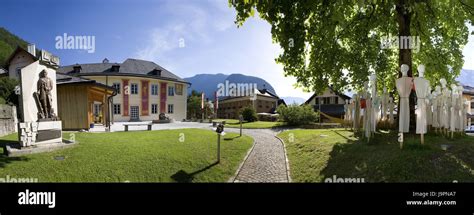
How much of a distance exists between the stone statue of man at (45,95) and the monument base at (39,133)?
A: 431 millimetres

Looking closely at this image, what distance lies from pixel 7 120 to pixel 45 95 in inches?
149

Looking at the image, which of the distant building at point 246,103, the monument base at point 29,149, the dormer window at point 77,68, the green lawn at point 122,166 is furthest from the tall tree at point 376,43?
the distant building at point 246,103

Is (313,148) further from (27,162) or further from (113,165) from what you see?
(27,162)

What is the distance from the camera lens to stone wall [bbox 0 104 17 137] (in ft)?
28.5

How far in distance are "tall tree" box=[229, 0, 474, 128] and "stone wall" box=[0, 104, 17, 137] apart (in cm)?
1033

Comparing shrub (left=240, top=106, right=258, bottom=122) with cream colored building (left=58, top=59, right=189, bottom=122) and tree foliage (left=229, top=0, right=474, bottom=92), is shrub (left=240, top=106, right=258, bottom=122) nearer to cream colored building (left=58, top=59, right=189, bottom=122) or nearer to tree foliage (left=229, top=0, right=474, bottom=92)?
cream colored building (left=58, top=59, right=189, bottom=122)

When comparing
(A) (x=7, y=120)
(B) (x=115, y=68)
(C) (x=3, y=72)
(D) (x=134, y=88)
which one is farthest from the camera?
(D) (x=134, y=88)

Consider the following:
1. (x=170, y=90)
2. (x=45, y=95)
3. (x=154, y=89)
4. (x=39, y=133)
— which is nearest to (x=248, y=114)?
(x=170, y=90)

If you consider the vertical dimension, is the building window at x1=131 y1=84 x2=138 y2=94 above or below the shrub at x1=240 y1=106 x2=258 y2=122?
above

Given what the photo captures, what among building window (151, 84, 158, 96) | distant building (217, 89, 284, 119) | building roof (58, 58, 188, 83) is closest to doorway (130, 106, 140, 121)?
building window (151, 84, 158, 96)

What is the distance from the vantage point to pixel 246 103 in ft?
132

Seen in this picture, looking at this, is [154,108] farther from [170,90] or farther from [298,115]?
[298,115]

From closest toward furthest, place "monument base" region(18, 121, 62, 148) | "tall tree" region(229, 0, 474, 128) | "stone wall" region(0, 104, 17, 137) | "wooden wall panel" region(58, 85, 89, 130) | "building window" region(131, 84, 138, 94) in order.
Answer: "monument base" region(18, 121, 62, 148)
"tall tree" region(229, 0, 474, 128)
"stone wall" region(0, 104, 17, 137)
"wooden wall panel" region(58, 85, 89, 130)
"building window" region(131, 84, 138, 94)

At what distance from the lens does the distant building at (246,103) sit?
41091 millimetres
